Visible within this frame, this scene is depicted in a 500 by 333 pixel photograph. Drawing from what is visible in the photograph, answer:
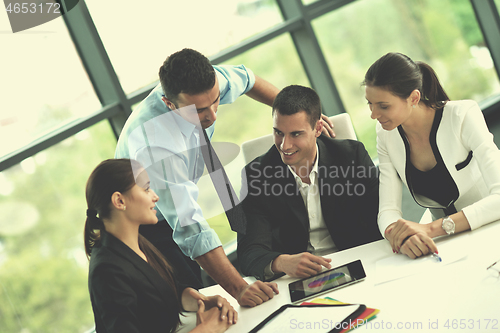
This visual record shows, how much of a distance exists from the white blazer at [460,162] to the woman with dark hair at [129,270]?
30.6 inches

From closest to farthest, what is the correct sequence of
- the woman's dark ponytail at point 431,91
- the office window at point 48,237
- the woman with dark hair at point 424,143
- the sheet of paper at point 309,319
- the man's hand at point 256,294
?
1. the sheet of paper at point 309,319
2. the man's hand at point 256,294
3. the woman with dark hair at point 424,143
4. the woman's dark ponytail at point 431,91
5. the office window at point 48,237

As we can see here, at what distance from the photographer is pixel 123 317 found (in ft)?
4.05

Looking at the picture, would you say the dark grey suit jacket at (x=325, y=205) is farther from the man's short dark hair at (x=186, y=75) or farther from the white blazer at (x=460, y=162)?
the man's short dark hair at (x=186, y=75)

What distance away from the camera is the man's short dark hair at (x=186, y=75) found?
1.60 metres

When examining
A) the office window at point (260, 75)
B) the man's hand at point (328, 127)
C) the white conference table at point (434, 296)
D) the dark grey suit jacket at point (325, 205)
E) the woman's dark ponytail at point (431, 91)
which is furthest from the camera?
the office window at point (260, 75)

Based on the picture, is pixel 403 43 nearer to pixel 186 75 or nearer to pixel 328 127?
pixel 328 127

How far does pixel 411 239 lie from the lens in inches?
52.4

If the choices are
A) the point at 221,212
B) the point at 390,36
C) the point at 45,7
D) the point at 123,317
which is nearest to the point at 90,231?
the point at 123,317

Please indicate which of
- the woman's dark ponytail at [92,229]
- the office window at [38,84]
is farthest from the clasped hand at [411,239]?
the office window at [38,84]

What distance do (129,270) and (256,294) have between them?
1.39 feet

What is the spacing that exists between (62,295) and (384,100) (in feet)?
7.11

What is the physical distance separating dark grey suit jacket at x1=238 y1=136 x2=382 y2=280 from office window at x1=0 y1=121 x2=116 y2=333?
1.32 meters

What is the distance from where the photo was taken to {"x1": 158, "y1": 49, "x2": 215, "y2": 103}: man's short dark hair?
5.24ft

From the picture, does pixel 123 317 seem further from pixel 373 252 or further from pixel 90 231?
pixel 373 252
